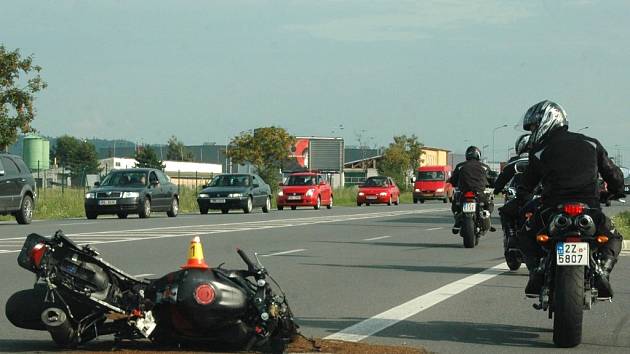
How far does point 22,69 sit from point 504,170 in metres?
32.1

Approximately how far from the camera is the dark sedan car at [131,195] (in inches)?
1329

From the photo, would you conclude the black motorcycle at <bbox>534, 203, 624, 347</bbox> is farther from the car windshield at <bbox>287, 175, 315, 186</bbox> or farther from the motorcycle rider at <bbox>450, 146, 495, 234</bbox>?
the car windshield at <bbox>287, 175, 315, 186</bbox>

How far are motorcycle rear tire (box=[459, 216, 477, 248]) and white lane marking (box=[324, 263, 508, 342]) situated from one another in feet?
15.8

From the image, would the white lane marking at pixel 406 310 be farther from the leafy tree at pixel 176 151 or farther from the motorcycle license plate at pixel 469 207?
the leafy tree at pixel 176 151

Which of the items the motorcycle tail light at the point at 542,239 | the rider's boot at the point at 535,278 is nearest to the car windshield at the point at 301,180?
the rider's boot at the point at 535,278

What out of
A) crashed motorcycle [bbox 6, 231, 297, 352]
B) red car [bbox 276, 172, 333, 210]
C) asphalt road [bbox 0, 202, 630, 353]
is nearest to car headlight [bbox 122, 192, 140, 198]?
asphalt road [bbox 0, 202, 630, 353]

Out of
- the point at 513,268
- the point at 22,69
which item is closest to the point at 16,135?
the point at 22,69

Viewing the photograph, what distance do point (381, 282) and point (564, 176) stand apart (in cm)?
552

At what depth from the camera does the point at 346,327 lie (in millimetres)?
9453

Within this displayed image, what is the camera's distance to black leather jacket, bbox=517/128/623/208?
8.48 m

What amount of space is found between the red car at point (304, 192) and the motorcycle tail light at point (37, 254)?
40534 millimetres

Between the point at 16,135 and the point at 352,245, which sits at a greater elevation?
the point at 16,135

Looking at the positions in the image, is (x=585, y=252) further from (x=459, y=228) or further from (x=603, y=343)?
(x=459, y=228)

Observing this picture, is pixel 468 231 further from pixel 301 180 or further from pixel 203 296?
pixel 301 180
